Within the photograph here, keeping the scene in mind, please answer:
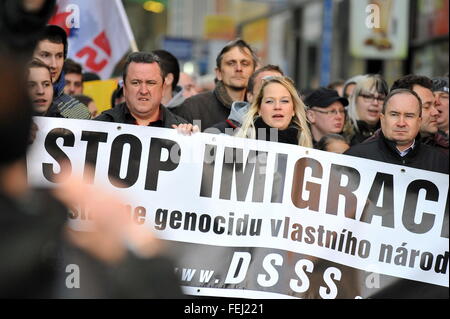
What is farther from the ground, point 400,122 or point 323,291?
point 400,122

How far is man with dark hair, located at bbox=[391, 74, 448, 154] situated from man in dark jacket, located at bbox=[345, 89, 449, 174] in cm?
85

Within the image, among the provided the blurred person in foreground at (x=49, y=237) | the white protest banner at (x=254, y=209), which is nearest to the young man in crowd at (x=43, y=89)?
the white protest banner at (x=254, y=209)

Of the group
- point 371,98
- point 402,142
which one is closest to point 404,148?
point 402,142

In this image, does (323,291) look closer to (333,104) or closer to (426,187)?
(426,187)

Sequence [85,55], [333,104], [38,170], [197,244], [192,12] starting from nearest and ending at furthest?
[38,170] → [197,244] → [333,104] → [85,55] → [192,12]

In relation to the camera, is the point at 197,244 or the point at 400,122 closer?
the point at 197,244

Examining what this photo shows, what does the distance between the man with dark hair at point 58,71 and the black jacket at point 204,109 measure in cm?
107

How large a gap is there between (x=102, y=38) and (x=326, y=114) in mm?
2946

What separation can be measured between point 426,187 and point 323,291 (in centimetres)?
82

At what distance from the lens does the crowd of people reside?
1771mm

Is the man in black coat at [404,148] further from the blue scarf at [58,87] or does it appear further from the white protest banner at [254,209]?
the blue scarf at [58,87]

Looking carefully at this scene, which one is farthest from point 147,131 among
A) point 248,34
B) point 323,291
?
point 248,34
